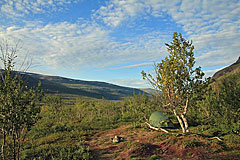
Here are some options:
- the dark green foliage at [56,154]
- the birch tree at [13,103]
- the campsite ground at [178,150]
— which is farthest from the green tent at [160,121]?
the birch tree at [13,103]

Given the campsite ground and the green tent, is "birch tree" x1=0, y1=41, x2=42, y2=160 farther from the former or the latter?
the green tent

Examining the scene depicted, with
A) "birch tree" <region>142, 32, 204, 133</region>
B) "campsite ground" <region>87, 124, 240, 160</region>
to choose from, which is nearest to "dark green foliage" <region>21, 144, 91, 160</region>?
"campsite ground" <region>87, 124, 240, 160</region>

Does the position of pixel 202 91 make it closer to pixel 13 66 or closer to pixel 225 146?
pixel 225 146

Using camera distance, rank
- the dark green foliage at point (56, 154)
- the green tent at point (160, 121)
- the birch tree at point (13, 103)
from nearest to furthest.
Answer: the birch tree at point (13, 103) → the dark green foliage at point (56, 154) → the green tent at point (160, 121)

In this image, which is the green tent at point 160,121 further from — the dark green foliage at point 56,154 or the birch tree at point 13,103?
the birch tree at point 13,103

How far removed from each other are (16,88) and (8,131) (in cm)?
229

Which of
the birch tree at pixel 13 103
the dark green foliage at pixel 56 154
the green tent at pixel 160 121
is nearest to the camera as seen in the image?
the birch tree at pixel 13 103

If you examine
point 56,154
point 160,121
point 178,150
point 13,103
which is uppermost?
point 13,103

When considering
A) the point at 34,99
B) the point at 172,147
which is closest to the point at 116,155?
the point at 172,147

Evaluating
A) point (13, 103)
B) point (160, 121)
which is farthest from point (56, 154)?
point (160, 121)

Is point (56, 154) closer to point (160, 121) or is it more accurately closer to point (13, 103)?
point (13, 103)

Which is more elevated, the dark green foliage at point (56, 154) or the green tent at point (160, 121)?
the green tent at point (160, 121)

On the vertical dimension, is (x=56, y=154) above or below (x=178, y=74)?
below

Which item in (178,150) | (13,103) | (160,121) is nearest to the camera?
(13,103)
